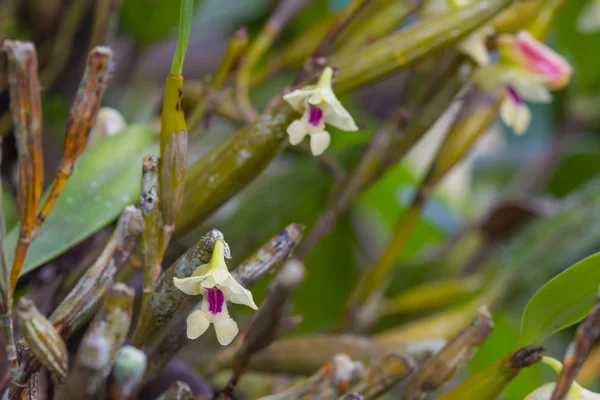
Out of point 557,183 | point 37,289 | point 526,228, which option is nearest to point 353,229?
point 526,228

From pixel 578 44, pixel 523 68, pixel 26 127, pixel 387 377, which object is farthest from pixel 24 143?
pixel 578 44

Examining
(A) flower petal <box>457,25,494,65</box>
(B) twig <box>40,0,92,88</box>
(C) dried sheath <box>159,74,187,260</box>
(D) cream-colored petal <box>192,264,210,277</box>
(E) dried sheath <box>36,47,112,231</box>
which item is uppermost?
(B) twig <box>40,0,92,88</box>

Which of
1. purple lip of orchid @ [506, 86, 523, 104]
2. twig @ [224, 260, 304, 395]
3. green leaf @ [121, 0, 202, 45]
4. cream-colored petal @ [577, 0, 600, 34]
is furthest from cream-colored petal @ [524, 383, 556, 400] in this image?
green leaf @ [121, 0, 202, 45]

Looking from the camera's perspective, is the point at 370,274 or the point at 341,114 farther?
the point at 370,274

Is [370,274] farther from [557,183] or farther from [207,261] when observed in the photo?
[557,183]

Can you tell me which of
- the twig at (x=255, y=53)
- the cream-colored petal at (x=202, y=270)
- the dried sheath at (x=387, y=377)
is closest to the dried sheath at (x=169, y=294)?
the cream-colored petal at (x=202, y=270)

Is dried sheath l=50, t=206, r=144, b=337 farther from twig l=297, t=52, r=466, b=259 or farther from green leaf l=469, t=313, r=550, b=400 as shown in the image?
green leaf l=469, t=313, r=550, b=400

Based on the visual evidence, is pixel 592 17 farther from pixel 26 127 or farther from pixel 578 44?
pixel 26 127

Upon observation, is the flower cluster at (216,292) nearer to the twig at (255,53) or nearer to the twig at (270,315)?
the twig at (270,315)
